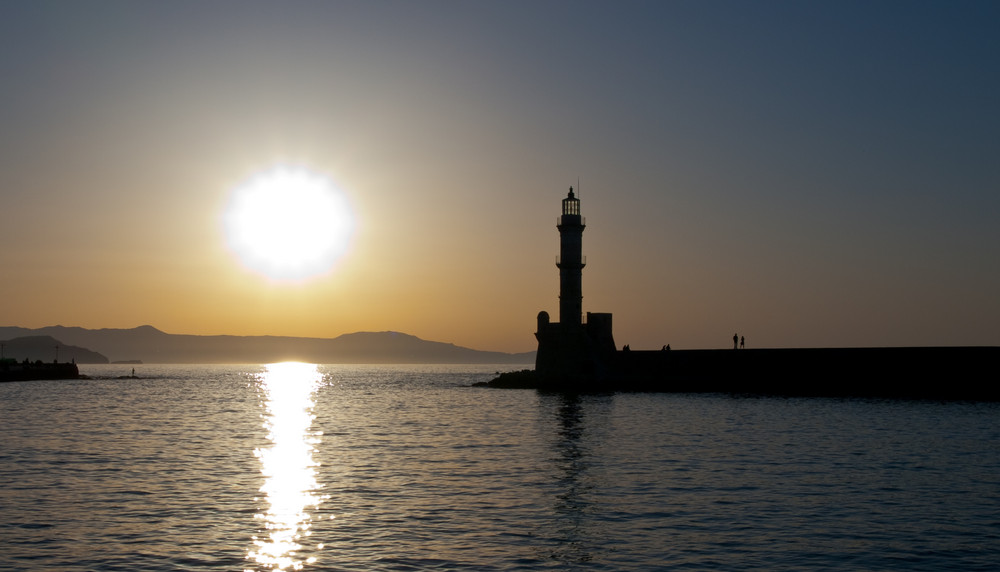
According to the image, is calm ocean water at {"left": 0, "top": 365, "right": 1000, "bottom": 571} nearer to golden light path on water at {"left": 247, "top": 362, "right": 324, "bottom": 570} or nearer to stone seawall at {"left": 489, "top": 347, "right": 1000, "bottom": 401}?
golden light path on water at {"left": 247, "top": 362, "right": 324, "bottom": 570}

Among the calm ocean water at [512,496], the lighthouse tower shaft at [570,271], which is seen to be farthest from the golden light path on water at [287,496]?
the lighthouse tower shaft at [570,271]

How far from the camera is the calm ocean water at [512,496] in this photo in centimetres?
1827

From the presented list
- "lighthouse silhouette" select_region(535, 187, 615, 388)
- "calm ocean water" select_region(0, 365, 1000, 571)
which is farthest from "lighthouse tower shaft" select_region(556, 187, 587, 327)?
"calm ocean water" select_region(0, 365, 1000, 571)

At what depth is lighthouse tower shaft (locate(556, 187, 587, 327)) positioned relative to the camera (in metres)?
83.6

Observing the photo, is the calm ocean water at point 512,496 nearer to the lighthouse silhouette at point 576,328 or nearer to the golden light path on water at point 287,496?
the golden light path on water at point 287,496

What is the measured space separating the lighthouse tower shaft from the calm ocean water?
112 feet

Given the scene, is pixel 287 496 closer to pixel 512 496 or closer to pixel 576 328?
pixel 512 496

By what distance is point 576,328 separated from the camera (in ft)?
275

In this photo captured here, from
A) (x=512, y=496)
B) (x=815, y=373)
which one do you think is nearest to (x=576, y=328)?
(x=815, y=373)

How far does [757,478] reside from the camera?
28.2 metres

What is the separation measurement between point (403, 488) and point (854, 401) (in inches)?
1910

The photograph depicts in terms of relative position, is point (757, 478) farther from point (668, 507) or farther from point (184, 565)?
point (184, 565)

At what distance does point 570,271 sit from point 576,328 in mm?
5376

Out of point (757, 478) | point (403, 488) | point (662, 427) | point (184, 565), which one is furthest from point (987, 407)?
point (184, 565)
